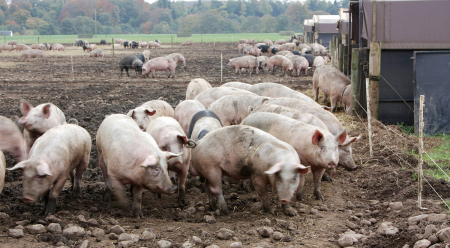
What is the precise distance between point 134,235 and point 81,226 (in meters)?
0.72

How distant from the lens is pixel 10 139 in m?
6.07

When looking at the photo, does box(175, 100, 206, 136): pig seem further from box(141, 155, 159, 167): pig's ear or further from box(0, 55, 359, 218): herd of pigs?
box(141, 155, 159, 167): pig's ear

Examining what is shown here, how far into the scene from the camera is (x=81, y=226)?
496cm

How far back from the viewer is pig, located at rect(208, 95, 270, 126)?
8734 millimetres

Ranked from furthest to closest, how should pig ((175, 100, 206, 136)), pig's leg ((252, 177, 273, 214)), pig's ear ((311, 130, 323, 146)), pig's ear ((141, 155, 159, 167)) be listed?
pig ((175, 100, 206, 136)), pig's ear ((311, 130, 323, 146)), pig's leg ((252, 177, 273, 214)), pig's ear ((141, 155, 159, 167))

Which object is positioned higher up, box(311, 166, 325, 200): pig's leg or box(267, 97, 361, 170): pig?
box(267, 97, 361, 170): pig

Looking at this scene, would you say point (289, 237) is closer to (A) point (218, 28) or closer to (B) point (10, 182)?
(B) point (10, 182)

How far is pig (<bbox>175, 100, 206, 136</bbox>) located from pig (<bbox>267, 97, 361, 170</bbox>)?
138cm

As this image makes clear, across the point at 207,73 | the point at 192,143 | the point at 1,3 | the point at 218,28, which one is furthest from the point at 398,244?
the point at 1,3

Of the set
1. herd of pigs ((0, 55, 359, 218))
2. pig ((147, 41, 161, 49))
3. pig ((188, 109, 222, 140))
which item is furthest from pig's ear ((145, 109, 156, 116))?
pig ((147, 41, 161, 49))

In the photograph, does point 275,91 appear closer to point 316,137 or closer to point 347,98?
point 347,98

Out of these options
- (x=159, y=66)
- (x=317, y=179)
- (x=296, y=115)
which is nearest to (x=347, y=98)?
(x=296, y=115)

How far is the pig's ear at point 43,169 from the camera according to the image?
16.7ft

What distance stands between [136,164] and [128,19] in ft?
427
